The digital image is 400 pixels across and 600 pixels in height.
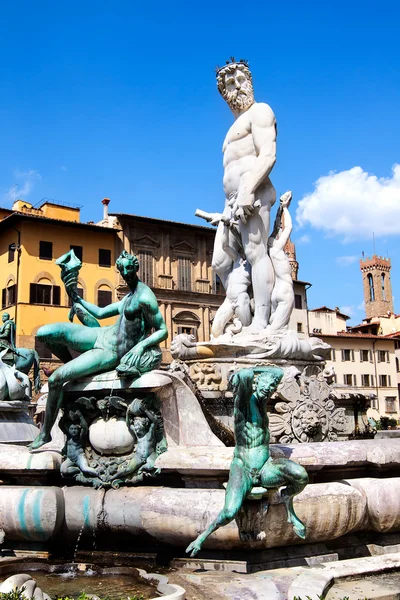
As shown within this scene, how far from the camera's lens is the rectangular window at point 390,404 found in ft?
177

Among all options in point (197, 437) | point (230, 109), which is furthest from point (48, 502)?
point (230, 109)

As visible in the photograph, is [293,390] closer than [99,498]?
No

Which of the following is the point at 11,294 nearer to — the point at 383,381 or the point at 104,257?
the point at 104,257

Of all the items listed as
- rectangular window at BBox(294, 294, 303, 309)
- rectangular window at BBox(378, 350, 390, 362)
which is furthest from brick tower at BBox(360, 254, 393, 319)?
rectangular window at BBox(294, 294, 303, 309)

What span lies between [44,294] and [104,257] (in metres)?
4.84

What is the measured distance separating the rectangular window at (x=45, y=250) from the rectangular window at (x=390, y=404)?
3065 centimetres

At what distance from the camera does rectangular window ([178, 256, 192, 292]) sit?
44625 mm

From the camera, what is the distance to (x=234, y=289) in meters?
9.15

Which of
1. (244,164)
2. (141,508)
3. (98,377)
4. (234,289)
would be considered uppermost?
(244,164)

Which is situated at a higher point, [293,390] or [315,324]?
[315,324]

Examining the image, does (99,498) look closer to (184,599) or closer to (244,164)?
(184,599)

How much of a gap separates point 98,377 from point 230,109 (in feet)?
19.7

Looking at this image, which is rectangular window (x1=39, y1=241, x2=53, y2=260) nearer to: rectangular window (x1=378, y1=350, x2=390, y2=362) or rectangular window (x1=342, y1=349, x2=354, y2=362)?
rectangular window (x1=342, y1=349, x2=354, y2=362)

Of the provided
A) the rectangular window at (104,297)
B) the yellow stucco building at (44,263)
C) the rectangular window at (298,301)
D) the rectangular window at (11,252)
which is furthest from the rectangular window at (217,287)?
the rectangular window at (11,252)
